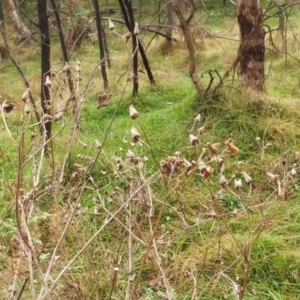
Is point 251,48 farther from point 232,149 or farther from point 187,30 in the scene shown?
point 232,149

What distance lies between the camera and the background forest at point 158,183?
1.96 metres

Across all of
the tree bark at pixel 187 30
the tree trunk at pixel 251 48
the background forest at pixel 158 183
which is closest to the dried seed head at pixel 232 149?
the background forest at pixel 158 183

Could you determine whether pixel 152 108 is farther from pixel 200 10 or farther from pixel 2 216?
pixel 200 10

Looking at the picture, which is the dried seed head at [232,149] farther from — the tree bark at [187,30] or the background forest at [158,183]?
the tree bark at [187,30]

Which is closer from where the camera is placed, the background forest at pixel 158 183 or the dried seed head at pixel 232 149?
the dried seed head at pixel 232 149

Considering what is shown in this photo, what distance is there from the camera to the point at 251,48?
18.7ft

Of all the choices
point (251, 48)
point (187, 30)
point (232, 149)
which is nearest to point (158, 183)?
point (187, 30)

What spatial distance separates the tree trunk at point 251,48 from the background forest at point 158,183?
1 cm

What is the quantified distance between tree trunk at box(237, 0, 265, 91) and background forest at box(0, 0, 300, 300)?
0.6 inches

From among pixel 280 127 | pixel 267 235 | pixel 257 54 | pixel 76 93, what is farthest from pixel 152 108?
pixel 76 93

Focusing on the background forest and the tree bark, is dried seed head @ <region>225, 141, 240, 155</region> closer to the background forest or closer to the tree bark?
the background forest

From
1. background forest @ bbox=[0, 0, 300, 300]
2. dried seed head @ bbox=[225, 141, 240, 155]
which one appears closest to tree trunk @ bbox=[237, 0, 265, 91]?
background forest @ bbox=[0, 0, 300, 300]

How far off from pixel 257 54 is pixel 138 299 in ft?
12.3

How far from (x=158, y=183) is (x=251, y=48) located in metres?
2.24
